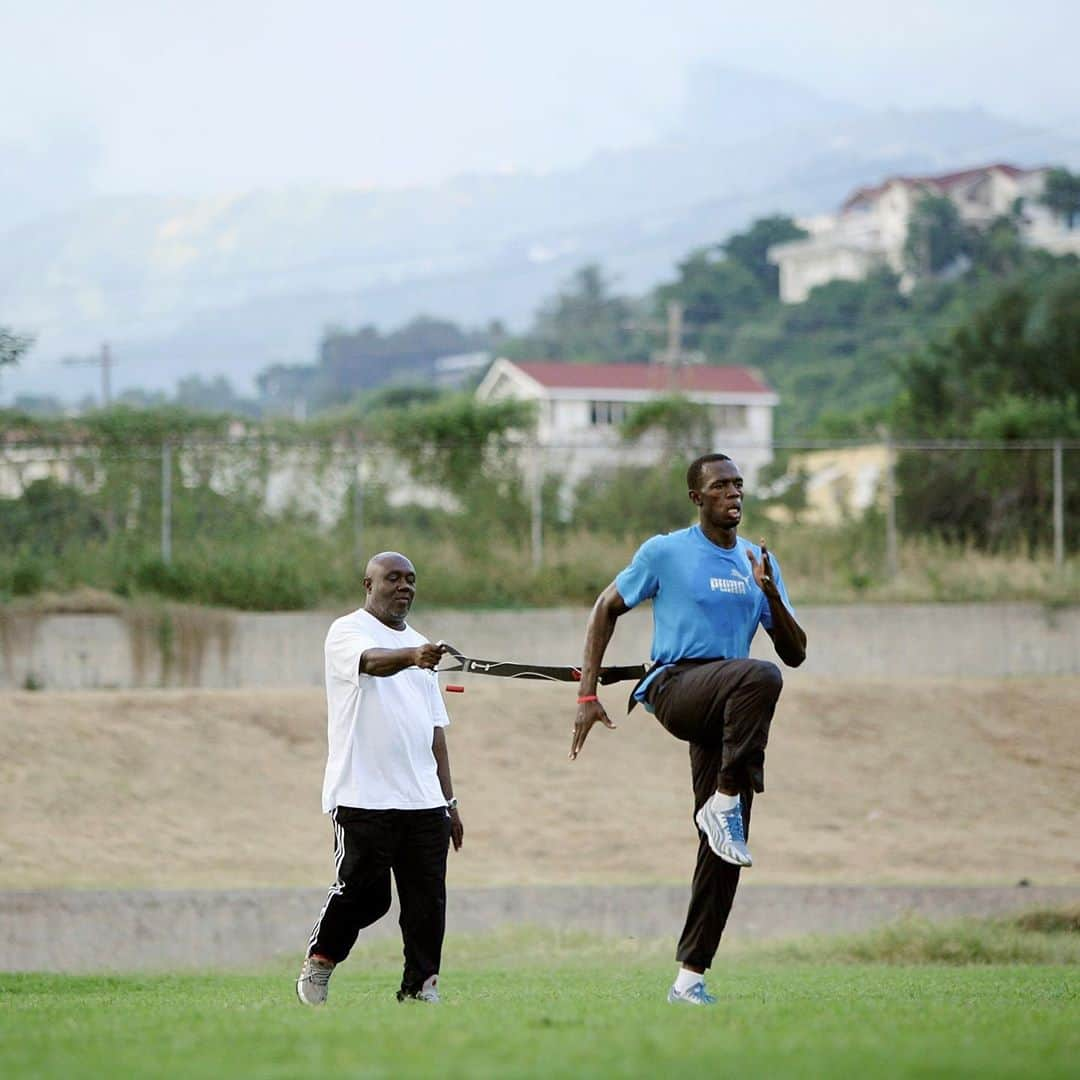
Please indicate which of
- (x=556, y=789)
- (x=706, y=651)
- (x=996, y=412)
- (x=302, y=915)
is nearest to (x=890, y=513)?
(x=996, y=412)

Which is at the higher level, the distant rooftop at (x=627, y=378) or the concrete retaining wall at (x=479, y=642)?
the distant rooftop at (x=627, y=378)

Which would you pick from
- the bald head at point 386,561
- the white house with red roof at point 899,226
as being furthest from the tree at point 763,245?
the bald head at point 386,561

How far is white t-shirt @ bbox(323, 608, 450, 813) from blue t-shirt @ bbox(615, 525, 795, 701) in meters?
1.05

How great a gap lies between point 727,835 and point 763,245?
453ft

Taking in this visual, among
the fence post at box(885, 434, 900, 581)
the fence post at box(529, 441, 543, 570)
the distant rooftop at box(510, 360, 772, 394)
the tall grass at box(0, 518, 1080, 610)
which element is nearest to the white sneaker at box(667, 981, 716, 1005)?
the tall grass at box(0, 518, 1080, 610)

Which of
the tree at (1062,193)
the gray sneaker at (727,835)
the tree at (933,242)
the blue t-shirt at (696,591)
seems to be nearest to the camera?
the gray sneaker at (727,835)

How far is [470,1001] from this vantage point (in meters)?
9.70

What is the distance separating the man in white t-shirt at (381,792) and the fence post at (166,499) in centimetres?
2005

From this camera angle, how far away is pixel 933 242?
13888 cm

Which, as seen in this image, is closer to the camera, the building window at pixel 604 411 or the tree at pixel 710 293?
the building window at pixel 604 411

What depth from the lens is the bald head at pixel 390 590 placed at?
958 centimetres

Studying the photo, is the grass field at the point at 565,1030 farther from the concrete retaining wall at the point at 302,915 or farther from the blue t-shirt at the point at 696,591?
the concrete retaining wall at the point at 302,915

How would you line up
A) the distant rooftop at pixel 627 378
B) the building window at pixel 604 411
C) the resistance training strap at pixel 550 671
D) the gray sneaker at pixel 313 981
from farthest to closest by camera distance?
the distant rooftop at pixel 627 378 < the building window at pixel 604 411 < the resistance training strap at pixel 550 671 < the gray sneaker at pixel 313 981

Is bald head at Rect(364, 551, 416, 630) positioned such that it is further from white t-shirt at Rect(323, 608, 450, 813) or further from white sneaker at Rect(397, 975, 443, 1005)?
white sneaker at Rect(397, 975, 443, 1005)
